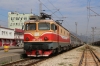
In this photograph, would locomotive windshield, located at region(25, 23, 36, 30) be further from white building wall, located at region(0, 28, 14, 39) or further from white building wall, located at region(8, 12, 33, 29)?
white building wall, located at region(8, 12, 33, 29)

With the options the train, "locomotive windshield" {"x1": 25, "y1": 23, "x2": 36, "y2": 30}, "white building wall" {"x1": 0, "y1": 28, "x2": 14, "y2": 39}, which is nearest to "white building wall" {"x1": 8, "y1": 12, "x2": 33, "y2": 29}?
"white building wall" {"x1": 0, "y1": 28, "x2": 14, "y2": 39}

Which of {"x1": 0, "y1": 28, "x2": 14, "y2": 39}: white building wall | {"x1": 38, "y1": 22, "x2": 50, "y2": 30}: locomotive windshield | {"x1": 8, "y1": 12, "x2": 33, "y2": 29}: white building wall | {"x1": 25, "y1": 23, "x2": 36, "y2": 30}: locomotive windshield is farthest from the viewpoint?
{"x1": 8, "y1": 12, "x2": 33, "y2": 29}: white building wall

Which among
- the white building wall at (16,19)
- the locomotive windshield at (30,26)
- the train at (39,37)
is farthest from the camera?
the white building wall at (16,19)

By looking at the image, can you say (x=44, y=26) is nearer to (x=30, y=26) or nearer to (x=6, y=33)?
(x=30, y=26)

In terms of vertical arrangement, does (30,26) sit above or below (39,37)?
above

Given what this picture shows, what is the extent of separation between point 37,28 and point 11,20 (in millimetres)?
97773

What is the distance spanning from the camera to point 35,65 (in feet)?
45.3

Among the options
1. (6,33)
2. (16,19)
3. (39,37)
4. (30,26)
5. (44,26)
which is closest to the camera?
(39,37)

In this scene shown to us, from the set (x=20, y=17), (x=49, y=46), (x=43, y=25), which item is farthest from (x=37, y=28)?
(x=20, y=17)

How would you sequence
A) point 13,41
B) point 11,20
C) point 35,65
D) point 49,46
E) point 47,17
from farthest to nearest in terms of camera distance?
point 11,20 → point 13,41 → point 47,17 → point 49,46 → point 35,65

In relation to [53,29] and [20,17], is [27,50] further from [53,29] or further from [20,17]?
[20,17]

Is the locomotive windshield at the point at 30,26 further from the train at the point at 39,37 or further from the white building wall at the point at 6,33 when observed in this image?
the white building wall at the point at 6,33

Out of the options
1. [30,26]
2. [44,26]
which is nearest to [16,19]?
[30,26]

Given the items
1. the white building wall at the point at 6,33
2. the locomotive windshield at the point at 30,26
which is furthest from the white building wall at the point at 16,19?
the locomotive windshield at the point at 30,26
